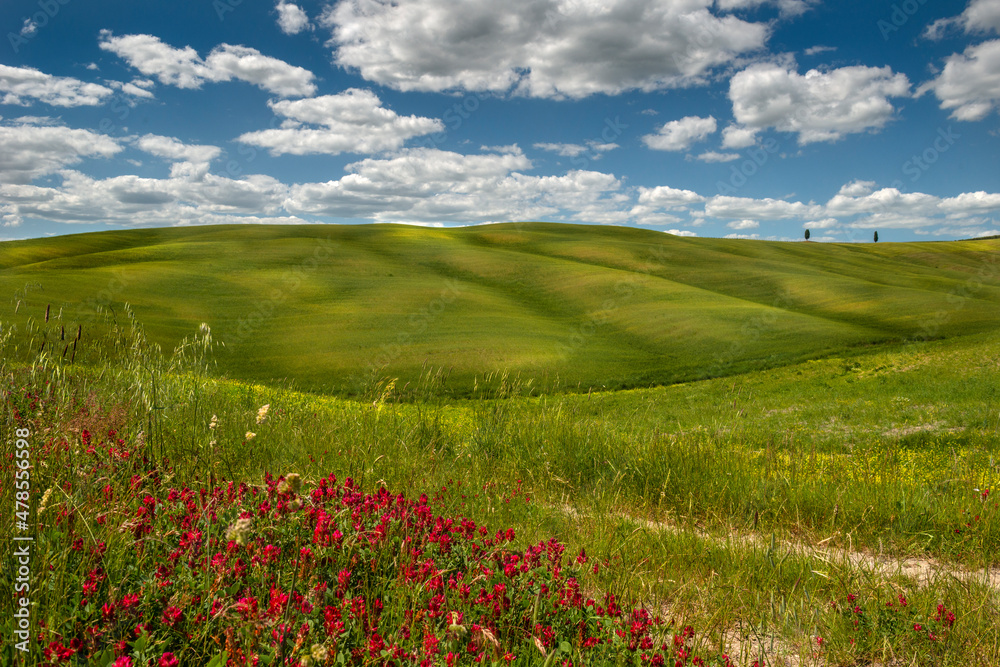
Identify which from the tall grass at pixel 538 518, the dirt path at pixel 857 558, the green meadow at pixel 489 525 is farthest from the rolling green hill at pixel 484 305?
the dirt path at pixel 857 558

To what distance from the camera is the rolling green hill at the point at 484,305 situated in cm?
2791

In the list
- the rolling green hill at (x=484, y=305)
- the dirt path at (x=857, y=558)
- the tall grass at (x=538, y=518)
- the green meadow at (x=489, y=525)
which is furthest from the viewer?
the rolling green hill at (x=484, y=305)

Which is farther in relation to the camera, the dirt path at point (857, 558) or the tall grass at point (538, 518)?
the dirt path at point (857, 558)

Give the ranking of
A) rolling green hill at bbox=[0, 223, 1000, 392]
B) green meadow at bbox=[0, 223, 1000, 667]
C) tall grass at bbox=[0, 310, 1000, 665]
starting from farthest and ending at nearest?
rolling green hill at bbox=[0, 223, 1000, 392]
tall grass at bbox=[0, 310, 1000, 665]
green meadow at bbox=[0, 223, 1000, 667]

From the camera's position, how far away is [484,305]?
40.9 meters

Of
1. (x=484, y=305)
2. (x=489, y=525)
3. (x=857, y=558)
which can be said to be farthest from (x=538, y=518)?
(x=484, y=305)

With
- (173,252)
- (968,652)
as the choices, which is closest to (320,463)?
(968,652)

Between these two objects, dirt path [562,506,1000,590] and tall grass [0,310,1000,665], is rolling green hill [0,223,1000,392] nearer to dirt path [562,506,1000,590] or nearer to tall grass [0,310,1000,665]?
tall grass [0,310,1000,665]

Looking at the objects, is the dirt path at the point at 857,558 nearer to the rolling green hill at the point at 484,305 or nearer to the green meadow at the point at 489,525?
the green meadow at the point at 489,525

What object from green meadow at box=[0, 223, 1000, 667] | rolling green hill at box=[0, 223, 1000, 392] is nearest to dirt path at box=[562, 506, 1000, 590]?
green meadow at box=[0, 223, 1000, 667]

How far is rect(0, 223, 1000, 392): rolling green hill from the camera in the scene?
91.6 ft

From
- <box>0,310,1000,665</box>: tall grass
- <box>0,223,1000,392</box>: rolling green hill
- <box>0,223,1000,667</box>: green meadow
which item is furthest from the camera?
<box>0,223,1000,392</box>: rolling green hill

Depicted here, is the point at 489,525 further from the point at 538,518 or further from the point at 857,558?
the point at 857,558

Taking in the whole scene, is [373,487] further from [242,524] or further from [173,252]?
[173,252]
